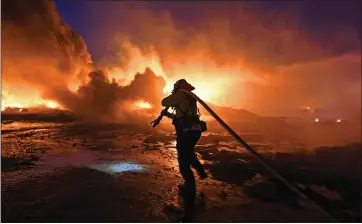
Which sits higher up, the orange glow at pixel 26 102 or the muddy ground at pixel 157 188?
the orange glow at pixel 26 102

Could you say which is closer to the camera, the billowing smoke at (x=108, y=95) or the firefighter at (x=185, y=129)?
the firefighter at (x=185, y=129)

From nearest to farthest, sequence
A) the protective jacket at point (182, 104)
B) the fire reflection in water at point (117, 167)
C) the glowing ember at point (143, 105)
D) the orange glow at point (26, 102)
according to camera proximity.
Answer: the protective jacket at point (182, 104), the fire reflection in water at point (117, 167), the orange glow at point (26, 102), the glowing ember at point (143, 105)

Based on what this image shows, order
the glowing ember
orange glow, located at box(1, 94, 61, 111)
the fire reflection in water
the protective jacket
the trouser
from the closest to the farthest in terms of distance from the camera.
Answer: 1. the trouser
2. the protective jacket
3. the fire reflection in water
4. orange glow, located at box(1, 94, 61, 111)
5. the glowing ember

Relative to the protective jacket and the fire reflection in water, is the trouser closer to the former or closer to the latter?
the protective jacket

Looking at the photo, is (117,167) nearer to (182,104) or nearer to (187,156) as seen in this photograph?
(187,156)

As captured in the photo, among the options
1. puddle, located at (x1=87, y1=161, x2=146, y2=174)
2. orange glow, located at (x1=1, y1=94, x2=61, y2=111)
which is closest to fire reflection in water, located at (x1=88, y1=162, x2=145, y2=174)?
→ puddle, located at (x1=87, y1=161, x2=146, y2=174)

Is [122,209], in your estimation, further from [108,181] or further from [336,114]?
[336,114]

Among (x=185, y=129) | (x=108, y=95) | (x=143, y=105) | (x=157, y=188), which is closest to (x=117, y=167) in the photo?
(x=157, y=188)

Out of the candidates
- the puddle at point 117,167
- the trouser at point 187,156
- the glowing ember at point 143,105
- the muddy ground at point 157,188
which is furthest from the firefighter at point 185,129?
the glowing ember at point 143,105

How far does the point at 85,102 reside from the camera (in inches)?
944

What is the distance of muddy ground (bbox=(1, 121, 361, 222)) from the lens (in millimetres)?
3717

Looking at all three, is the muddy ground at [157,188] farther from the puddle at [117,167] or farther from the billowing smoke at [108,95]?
the billowing smoke at [108,95]

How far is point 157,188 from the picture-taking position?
4762mm

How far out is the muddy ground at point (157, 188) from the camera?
3.72 meters
